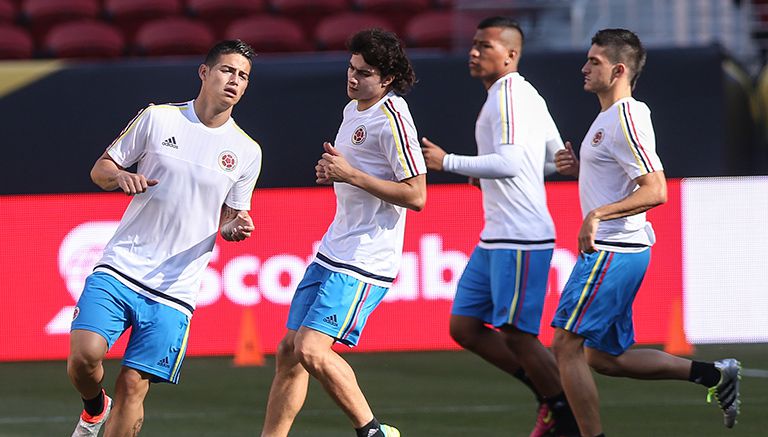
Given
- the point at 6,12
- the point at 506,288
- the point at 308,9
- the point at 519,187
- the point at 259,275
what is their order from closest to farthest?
1. the point at 506,288
2. the point at 519,187
3. the point at 259,275
4. the point at 6,12
5. the point at 308,9

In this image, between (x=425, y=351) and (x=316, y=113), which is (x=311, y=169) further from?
→ (x=425, y=351)

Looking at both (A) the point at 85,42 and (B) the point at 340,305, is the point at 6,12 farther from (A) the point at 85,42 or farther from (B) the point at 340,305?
(B) the point at 340,305

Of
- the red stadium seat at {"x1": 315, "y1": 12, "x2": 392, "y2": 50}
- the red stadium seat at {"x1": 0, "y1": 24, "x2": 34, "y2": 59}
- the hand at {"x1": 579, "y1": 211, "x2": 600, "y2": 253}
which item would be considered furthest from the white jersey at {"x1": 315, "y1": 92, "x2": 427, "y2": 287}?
the red stadium seat at {"x1": 0, "y1": 24, "x2": 34, "y2": 59}

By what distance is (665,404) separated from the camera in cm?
805

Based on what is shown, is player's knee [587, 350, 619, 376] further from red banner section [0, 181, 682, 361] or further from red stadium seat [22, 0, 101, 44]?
red stadium seat [22, 0, 101, 44]

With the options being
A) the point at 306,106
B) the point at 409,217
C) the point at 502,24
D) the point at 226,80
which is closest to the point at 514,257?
the point at 502,24

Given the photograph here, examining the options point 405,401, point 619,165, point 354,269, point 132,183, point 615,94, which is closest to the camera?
point 132,183

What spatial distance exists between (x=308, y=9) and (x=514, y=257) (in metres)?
8.51

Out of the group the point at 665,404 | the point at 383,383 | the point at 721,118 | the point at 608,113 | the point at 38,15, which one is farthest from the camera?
the point at 38,15

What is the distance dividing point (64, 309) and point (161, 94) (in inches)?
85.4

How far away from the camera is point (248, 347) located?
Result: 10.1 metres

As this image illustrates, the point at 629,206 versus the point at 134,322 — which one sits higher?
the point at 629,206

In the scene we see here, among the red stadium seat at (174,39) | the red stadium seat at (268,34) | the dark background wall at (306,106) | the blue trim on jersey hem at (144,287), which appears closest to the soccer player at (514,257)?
the blue trim on jersey hem at (144,287)

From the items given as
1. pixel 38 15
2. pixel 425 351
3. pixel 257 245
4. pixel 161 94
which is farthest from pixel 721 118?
pixel 38 15
